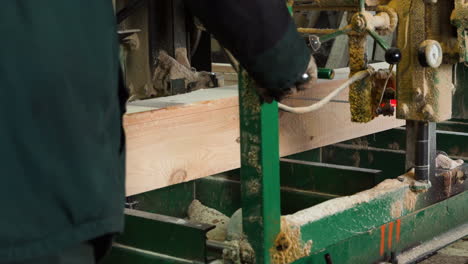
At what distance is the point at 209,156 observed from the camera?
2.77 metres

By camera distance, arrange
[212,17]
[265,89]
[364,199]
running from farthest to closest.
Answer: [364,199] → [265,89] → [212,17]

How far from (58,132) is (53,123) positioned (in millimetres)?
18

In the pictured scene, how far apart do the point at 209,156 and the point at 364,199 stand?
1.83 feet

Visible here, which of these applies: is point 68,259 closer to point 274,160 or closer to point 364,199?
point 274,160

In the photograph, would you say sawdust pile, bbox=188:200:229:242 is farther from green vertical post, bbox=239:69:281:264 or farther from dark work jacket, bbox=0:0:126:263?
dark work jacket, bbox=0:0:126:263

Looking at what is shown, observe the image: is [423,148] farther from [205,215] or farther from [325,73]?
[205,215]

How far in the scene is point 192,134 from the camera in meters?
2.67

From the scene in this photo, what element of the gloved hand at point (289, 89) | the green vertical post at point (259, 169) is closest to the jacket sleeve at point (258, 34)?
the gloved hand at point (289, 89)

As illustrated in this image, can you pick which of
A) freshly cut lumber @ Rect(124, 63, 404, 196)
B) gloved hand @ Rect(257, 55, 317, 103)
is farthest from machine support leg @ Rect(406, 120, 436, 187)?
gloved hand @ Rect(257, 55, 317, 103)

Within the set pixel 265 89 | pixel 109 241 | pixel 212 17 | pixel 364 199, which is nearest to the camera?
pixel 109 241

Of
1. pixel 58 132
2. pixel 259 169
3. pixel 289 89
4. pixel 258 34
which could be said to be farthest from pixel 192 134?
pixel 58 132

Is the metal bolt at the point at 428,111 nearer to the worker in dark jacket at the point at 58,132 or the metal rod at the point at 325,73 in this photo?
the metal rod at the point at 325,73

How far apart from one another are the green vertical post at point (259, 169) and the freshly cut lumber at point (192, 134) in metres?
0.30

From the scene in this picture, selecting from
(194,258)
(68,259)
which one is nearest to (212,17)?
(68,259)
